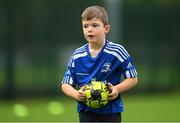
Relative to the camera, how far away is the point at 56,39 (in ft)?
53.5

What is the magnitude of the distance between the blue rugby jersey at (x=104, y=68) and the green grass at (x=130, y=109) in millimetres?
5799

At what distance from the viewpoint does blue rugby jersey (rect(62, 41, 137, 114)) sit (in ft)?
20.3

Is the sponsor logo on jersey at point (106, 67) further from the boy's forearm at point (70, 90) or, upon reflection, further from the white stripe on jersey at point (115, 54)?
the boy's forearm at point (70, 90)

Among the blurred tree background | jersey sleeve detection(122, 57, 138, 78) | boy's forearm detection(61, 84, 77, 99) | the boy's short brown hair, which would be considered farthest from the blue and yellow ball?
the blurred tree background

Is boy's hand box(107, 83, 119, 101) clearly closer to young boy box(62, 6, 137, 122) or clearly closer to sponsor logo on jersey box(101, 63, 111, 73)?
young boy box(62, 6, 137, 122)

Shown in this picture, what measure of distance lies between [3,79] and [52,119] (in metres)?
3.49

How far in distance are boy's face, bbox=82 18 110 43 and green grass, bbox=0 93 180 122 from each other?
5.94m

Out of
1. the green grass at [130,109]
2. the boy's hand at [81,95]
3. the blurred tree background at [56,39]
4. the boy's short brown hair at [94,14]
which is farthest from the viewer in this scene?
the blurred tree background at [56,39]

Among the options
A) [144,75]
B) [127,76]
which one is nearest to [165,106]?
[144,75]

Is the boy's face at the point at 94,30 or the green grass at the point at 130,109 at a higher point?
the boy's face at the point at 94,30

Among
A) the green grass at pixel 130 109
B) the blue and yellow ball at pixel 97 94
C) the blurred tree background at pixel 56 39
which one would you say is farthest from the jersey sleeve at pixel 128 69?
the blurred tree background at pixel 56 39

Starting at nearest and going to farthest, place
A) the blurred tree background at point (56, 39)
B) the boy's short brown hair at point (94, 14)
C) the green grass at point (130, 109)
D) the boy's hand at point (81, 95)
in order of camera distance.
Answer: the boy's hand at point (81, 95), the boy's short brown hair at point (94, 14), the green grass at point (130, 109), the blurred tree background at point (56, 39)

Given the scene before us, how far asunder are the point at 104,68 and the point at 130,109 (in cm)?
832

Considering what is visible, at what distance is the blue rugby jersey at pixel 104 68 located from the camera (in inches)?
244
